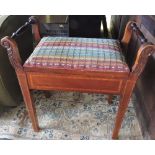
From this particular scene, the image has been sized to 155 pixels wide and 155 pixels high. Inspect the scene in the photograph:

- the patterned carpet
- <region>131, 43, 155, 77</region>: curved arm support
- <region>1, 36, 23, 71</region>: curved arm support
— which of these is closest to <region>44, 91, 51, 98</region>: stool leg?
the patterned carpet

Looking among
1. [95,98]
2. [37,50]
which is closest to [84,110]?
[95,98]

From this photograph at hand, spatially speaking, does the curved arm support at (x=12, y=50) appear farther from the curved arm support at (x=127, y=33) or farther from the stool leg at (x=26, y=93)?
the curved arm support at (x=127, y=33)

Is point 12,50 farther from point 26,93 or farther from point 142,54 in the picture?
point 142,54

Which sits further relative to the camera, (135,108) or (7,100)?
(135,108)

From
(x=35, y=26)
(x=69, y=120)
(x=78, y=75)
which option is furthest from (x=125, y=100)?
(x=35, y=26)

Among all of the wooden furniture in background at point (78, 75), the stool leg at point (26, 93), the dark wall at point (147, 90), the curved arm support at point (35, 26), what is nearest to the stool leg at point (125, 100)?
the wooden furniture in background at point (78, 75)

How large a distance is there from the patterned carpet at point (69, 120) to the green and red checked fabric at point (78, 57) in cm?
47

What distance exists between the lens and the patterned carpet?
1015 mm

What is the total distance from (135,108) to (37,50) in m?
0.72

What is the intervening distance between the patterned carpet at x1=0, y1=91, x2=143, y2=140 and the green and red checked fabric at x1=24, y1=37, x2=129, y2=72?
1.54 feet

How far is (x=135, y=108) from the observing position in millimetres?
1149

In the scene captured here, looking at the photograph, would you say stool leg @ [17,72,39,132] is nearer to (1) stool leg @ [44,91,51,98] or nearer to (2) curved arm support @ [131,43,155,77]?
(1) stool leg @ [44,91,51,98]
